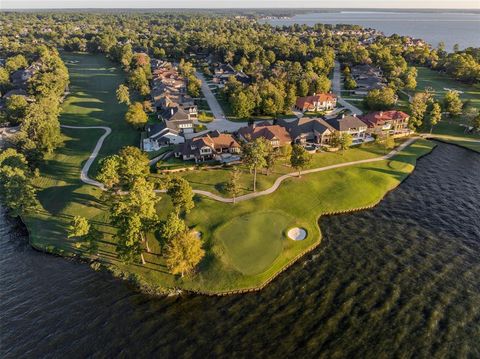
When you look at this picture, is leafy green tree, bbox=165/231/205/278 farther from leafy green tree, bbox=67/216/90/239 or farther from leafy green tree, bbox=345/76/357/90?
leafy green tree, bbox=345/76/357/90

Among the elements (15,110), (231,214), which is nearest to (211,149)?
(231,214)

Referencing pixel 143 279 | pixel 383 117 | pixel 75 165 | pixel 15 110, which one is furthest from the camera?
pixel 15 110

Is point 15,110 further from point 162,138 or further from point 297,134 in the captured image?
point 297,134

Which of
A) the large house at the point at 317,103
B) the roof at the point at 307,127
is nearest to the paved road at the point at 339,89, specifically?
the large house at the point at 317,103

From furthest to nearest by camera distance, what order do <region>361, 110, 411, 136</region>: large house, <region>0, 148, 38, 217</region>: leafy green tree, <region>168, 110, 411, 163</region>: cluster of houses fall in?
<region>361, 110, 411, 136</region>: large house, <region>168, 110, 411, 163</region>: cluster of houses, <region>0, 148, 38, 217</region>: leafy green tree

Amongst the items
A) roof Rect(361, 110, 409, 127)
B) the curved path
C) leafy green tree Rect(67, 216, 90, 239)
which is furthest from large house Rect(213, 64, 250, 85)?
leafy green tree Rect(67, 216, 90, 239)

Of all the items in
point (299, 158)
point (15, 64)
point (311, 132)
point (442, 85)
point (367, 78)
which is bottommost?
point (311, 132)

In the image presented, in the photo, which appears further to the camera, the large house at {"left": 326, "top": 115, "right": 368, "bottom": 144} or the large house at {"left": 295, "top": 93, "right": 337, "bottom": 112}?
the large house at {"left": 295, "top": 93, "right": 337, "bottom": 112}

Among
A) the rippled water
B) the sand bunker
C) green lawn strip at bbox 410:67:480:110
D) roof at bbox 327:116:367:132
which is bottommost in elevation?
the rippled water
